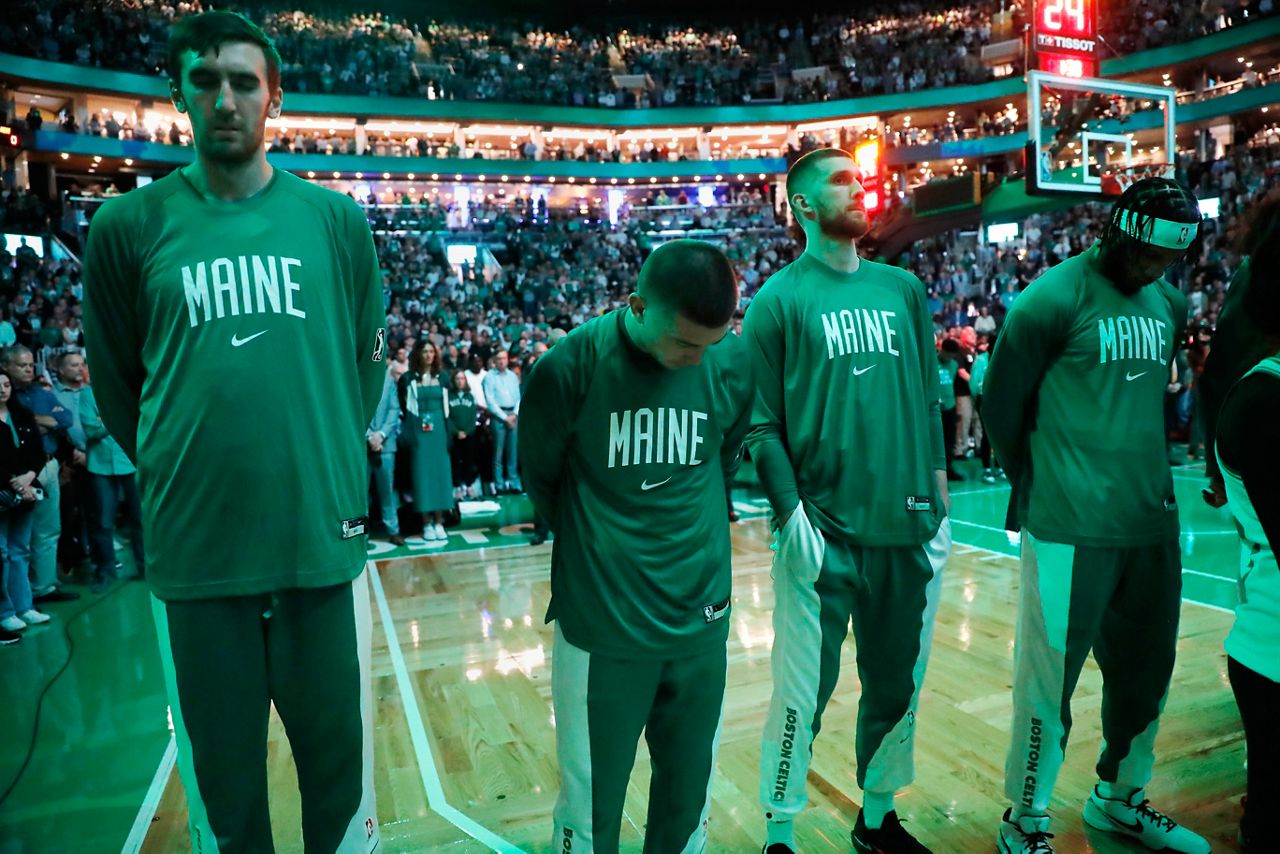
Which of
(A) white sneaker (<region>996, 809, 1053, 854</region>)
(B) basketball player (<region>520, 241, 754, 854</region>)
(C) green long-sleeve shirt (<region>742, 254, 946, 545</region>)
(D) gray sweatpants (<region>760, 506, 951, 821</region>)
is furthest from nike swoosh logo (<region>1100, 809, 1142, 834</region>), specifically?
(B) basketball player (<region>520, 241, 754, 854</region>)

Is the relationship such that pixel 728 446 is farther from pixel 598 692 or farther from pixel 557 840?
pixel 557 840

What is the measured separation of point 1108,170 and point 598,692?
10551 millimetres

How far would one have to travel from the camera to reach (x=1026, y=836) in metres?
2.45

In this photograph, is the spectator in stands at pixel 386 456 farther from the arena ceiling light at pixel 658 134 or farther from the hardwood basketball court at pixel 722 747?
the arena ceiling light at pixel 658 134

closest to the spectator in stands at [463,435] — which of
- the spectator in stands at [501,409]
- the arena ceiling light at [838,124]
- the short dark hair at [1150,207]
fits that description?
the spectator in stands at [501,409]

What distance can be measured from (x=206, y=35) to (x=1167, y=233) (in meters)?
2.42

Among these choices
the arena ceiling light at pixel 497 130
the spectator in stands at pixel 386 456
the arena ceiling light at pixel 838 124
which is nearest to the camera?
the spectator in stands at pixel 386 456

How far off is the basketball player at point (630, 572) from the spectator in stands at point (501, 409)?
24.9ft

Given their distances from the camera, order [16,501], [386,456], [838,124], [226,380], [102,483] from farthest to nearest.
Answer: [838,124]
[386,456]
[102,483]
[16,501]
[226,380]

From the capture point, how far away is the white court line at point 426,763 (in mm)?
2682

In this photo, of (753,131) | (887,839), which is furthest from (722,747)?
(753,131)

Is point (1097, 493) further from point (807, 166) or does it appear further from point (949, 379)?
point (949, 379)

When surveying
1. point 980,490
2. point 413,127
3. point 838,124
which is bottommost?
point 980,490

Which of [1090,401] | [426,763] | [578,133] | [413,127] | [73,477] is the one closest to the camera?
[1090,401]
